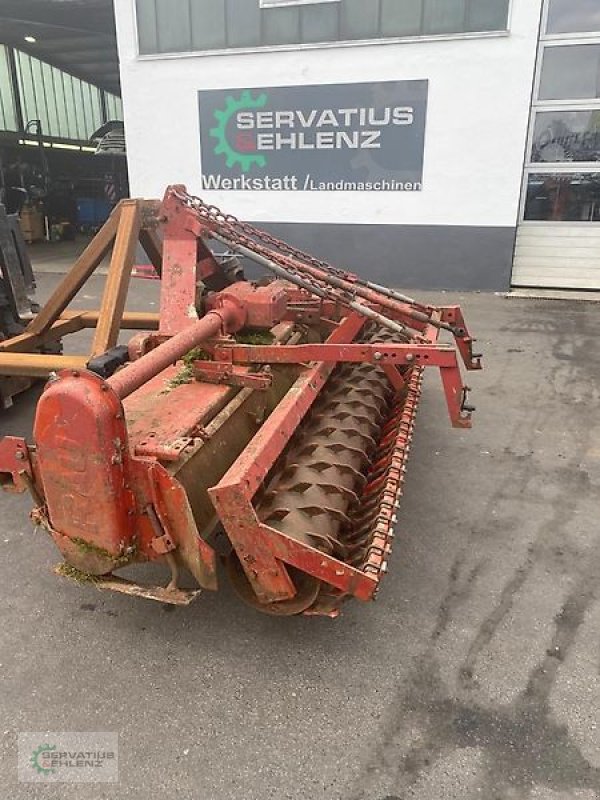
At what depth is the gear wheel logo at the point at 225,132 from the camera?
32.3 ft

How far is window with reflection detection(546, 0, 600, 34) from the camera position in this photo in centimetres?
883

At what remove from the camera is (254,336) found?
389cm

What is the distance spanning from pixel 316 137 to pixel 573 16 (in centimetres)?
384

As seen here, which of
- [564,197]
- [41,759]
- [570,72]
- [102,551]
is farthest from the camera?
Result: [564,197]

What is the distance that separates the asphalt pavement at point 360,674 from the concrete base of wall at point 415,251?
637 cm

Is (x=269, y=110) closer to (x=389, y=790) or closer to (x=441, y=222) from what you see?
(x=441, y=222)

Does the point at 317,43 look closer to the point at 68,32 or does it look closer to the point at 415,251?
the point at 415,251

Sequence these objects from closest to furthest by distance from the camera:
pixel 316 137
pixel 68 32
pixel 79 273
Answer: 1. pixel 79 273
2. pixel 316 137
3. pixel 68 32

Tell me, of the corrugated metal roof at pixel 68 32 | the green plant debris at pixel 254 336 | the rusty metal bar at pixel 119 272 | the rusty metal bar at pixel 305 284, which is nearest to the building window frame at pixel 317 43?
the corrugated metal roof at pixel 68 32

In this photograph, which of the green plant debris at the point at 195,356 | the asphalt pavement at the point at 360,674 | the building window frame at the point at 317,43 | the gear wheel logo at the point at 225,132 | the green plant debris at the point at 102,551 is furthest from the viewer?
the gear wheel logo at the point at 225,132

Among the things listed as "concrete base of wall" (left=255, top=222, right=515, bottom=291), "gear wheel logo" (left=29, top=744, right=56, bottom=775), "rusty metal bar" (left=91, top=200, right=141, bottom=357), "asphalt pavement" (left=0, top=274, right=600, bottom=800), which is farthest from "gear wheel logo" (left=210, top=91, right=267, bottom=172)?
"gear wheel logo" (left=29, top=744, right=56, bottom=775)

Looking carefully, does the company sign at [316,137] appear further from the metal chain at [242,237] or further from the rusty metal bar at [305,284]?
the rusty metal bar at [305,284]

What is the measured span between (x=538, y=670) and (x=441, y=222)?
8.03 m

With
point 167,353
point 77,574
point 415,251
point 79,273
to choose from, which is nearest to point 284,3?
point 415,251
